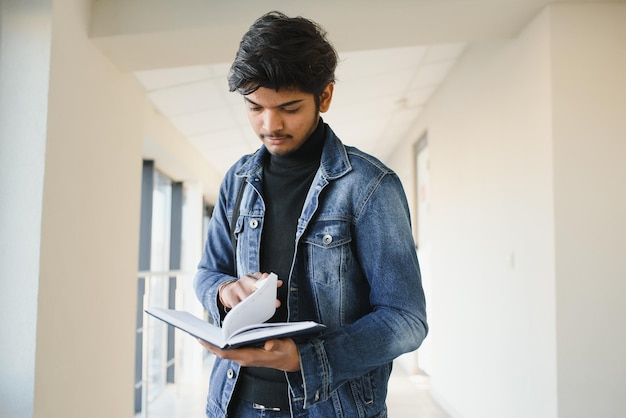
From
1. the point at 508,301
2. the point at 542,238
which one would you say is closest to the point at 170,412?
the point at 508,301

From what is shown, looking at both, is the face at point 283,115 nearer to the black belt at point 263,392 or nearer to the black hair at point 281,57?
the black hair at point 281,57

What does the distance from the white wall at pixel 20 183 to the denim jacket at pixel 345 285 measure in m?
1.36

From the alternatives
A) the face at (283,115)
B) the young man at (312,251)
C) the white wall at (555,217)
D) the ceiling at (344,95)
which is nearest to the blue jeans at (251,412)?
the young man at (312,251)

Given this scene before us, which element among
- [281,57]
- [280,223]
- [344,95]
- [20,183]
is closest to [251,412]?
[280,223]

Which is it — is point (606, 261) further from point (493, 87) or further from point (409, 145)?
point (409, 145)

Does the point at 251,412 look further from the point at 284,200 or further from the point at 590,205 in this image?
the point at 590,205

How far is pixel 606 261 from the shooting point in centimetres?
258

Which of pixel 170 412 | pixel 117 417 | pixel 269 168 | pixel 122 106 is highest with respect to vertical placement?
pixel 122 106

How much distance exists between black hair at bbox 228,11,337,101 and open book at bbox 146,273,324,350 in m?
0.34

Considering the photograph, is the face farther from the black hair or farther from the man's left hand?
the man's left hand

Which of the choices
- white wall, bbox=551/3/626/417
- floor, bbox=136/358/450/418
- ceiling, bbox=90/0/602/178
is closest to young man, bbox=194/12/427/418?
ceiling, bbox=90/0/602/178

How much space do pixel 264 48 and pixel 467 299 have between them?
3537 millimetres

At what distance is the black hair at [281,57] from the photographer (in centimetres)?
101

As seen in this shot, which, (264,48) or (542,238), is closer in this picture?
(264,48)
